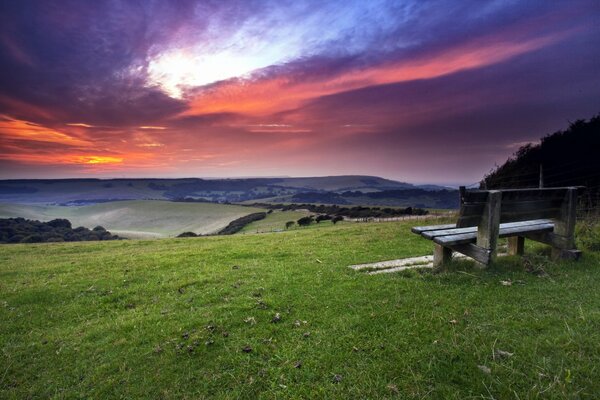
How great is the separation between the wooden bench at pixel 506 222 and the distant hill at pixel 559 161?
1912 centimetres

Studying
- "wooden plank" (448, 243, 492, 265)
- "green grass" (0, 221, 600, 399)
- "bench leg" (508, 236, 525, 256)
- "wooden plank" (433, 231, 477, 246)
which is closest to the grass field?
"green grass" (0, 221, 600, 399)

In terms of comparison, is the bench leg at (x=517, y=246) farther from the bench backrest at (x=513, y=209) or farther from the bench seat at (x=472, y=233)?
the bench backrest at (x=513, y=209)

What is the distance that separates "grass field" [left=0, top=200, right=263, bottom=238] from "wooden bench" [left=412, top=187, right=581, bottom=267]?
72957 millimetres

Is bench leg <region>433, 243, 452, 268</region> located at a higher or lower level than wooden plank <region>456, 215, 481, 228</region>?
lower

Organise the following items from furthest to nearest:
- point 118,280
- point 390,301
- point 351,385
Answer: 1. point 118,280
2. point 390,301
3. point 351,385

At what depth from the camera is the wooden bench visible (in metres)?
6.80

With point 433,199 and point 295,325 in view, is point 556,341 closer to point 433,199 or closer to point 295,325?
point 295,325

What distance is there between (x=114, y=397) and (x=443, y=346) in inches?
176

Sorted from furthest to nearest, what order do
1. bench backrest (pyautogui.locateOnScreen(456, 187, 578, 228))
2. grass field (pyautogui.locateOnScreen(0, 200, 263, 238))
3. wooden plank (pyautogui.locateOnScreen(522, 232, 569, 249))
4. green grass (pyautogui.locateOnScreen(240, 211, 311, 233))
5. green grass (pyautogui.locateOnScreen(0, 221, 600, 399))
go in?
grass field (pyautogui.locateOnScreen(0, 200, 263, 238)), green grass (pyautogui.locateOnScreen(240, 211, 311, 233)), wooden plank (pyautogui.locateOnScreen(522, 232, 569, 249)), bench backrest (pyautogui.locateOnScreen(456, 187, 578, 228)), green grass (pyautogui.locateOnScreen(0, 221, 600, 399))

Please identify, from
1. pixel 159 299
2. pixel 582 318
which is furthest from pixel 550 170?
pixel 159 299

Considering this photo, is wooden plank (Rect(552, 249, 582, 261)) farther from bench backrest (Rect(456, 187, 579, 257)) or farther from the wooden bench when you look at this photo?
bench backrest (Rect(456, 187, 579, 257))

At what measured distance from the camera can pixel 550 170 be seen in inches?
1121

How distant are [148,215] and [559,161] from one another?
123 m

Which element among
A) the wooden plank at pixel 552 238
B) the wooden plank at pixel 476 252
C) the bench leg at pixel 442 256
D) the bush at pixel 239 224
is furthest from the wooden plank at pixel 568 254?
the bush at pixel 239 224
